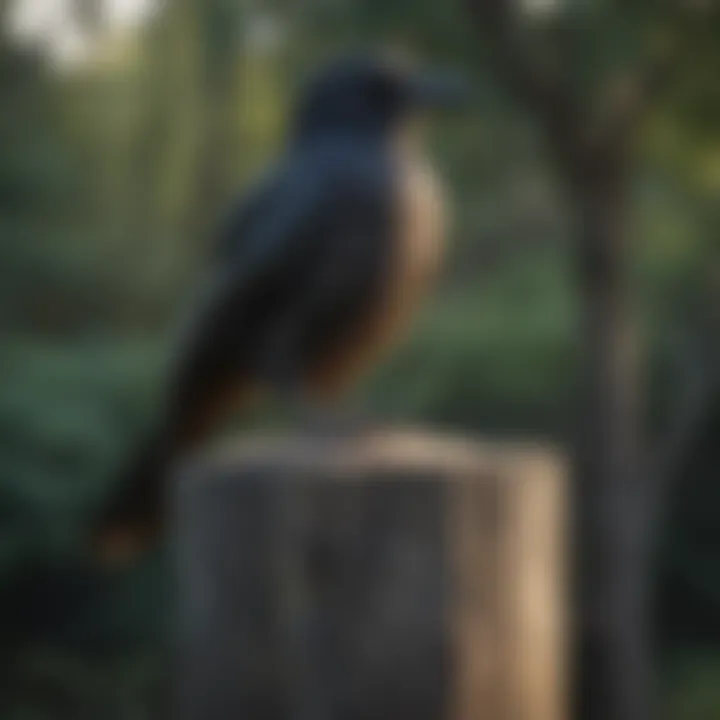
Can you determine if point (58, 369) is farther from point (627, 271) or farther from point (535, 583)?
point (535, 583)

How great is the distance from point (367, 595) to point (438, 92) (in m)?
1.56

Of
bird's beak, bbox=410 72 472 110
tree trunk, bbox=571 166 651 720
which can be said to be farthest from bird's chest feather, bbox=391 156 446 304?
tree trunk, bbox=571 166 651 720

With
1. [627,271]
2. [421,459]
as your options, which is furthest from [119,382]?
[421,459]

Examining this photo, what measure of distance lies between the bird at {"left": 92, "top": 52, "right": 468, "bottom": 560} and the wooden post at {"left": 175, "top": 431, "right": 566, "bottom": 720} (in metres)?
1.07

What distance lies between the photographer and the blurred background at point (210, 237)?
6430mm

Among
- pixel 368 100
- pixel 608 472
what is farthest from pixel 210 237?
pixel 368 100

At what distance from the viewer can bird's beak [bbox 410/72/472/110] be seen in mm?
3074

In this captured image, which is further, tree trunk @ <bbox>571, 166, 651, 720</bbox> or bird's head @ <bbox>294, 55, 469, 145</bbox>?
tree trunk @ <bbox>571, 166, 651, 720</bbox>

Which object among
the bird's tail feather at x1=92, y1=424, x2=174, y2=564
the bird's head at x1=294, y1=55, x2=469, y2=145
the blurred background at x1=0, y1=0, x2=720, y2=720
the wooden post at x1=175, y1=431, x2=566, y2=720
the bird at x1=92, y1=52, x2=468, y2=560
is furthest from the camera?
the blurred background at x1=0, y1=0, x2=720, y2=720

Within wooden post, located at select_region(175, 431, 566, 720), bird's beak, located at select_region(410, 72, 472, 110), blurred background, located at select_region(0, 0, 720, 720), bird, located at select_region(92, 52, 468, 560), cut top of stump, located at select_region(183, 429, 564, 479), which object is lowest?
wooden post, located at select_region(175, 431, 566, 720)

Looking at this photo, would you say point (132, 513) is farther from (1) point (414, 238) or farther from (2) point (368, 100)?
(2) point (368, 100)

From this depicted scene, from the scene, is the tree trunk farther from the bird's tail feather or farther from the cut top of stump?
the cut top of stump

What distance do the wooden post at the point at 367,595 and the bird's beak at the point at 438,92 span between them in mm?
1364

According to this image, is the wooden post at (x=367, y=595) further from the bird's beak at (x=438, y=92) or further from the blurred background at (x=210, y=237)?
the blurred background at (x=210, y=237)
